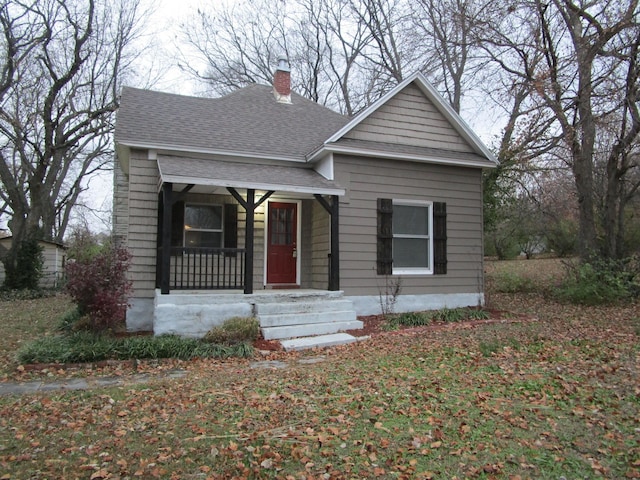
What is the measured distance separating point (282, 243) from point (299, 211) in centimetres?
87

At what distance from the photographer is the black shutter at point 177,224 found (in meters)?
9.68

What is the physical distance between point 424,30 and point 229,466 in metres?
15.9

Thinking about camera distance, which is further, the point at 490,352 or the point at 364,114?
the point at 364,114

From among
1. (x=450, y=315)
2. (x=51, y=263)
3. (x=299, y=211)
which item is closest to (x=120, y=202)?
(x=299, y=211)

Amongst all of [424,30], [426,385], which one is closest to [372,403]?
[426,385]

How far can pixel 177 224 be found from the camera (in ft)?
31.9

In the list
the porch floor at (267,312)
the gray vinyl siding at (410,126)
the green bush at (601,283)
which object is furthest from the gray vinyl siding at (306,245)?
the green bush at (601,283)

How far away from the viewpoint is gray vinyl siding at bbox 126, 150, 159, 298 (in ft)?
29.6

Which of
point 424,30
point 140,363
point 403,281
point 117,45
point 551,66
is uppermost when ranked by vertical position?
point 117,45

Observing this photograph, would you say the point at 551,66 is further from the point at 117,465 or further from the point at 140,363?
the point at 117,465

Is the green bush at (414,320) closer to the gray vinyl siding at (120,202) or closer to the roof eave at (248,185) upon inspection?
the roof eave at (248,185)

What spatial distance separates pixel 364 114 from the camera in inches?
395

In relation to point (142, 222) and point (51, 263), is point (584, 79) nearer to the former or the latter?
point (142, 222)

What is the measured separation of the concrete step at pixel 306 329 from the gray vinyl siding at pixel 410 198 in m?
1.15
